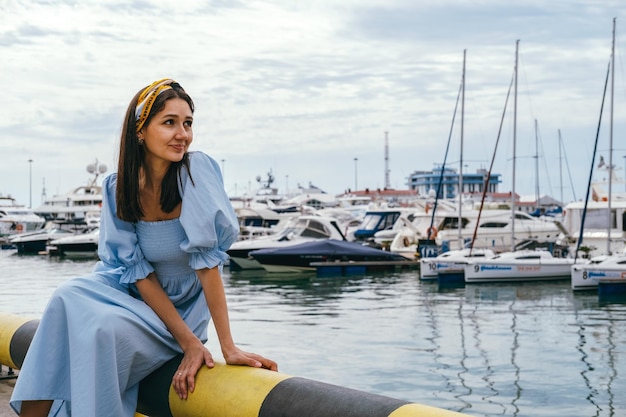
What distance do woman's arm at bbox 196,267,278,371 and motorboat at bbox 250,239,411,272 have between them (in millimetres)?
32164

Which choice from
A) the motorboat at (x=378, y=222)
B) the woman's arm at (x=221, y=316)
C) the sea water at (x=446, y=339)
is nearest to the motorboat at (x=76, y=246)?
the motorboat at (x=378, y=222)

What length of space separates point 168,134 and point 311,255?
32.7 meters

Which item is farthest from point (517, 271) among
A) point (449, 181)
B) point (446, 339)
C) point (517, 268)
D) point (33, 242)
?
point (449, 181)

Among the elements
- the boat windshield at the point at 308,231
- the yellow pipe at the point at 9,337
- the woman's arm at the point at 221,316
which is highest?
the woman's arm at the point at 221,316

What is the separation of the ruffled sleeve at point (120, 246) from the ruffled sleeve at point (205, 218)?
197 mm

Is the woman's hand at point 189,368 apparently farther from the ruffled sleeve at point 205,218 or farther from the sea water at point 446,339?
the sea water at point 446,339

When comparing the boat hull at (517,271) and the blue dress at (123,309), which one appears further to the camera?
the boat hull at (517,271)

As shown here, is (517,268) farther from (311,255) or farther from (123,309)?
(123,309)

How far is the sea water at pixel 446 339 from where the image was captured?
1227 centimetres

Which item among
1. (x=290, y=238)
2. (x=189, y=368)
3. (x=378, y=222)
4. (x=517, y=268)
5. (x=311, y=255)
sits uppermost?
(x=189, y=368)

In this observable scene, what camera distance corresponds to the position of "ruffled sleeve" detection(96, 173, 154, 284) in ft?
11.4

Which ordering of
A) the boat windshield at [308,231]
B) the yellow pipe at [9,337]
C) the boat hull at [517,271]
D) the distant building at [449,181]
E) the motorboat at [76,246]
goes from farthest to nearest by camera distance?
the distant building at [449,181] < the motorboat at [76,246] < the boat windshield at [308,231] < the boat hull at [517,271] < the yellow pipe at [9,337]

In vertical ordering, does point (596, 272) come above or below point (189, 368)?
below

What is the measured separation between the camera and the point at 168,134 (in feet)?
11.4
